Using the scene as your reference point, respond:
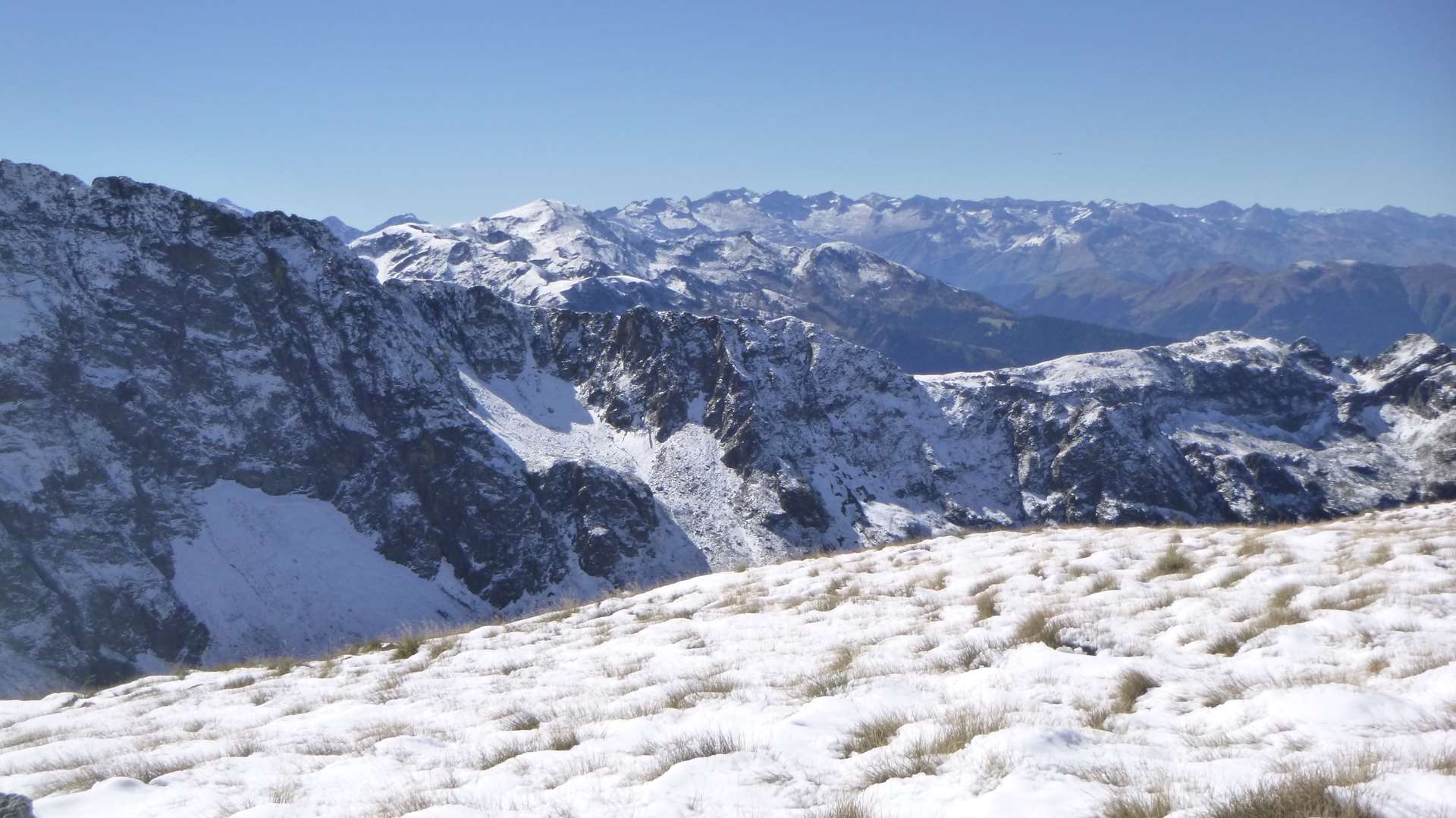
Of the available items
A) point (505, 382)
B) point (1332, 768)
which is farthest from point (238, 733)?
point (505, 382)

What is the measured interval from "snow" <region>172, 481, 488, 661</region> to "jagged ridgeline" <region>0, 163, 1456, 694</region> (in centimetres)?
32

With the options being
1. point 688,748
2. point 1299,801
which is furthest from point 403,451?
point 1299,801

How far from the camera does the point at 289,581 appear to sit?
Answer: 95.1 meters

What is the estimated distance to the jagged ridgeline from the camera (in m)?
89.9

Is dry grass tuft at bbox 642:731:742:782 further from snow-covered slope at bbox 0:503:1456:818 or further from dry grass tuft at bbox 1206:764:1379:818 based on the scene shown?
dry grass tuft at bbox 1206:764:1379:818

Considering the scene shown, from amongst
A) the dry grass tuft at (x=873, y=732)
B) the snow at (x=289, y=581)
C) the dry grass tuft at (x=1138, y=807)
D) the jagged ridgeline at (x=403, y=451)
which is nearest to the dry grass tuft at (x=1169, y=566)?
the dry grass tuft at (x=873, y=732)

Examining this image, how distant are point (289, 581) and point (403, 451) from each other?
83.4 ft

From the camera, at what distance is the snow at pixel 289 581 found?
89.8 m

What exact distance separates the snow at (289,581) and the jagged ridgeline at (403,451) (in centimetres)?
32

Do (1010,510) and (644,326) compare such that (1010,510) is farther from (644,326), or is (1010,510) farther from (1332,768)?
(1332,768)

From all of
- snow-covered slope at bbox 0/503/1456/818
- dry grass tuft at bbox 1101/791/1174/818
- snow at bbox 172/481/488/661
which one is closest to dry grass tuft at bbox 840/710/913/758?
snow-covered slope at bbox 0/503/1456/818

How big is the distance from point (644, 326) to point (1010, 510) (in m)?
69.3

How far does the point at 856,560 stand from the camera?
1964cm

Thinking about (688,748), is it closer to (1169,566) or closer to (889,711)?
(889,711)
